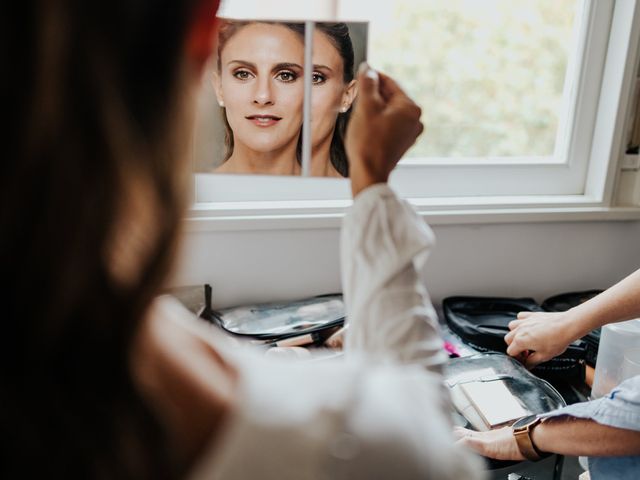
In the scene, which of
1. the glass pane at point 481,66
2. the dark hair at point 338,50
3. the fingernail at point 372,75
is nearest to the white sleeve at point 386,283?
the fingernail at point 372,75

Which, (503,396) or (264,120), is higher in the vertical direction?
(264,120)

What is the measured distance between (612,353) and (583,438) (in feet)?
1.02

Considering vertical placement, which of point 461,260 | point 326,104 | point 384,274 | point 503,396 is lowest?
point 503,396

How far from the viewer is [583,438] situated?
2.61ft

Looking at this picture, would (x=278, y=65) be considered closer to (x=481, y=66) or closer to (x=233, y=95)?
(x=233, y=95)

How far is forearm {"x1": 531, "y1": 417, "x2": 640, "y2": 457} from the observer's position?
2.53 ft

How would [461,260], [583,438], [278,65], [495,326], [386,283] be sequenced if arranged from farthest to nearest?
[461,260], [495,326], [278,65], [583,438], [386,283]

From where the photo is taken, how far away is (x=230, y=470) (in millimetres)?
312

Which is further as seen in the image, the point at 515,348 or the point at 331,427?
the point at 515,348

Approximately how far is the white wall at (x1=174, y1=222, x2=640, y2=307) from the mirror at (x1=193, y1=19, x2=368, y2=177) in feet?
0.84

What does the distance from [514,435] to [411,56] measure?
33.8 inches

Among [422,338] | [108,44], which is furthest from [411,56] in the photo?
[108,44]

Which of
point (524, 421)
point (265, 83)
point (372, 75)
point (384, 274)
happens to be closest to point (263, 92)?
point (265, 83)

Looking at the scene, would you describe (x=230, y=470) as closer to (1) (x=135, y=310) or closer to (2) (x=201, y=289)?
(1) (x=135, y=310)
